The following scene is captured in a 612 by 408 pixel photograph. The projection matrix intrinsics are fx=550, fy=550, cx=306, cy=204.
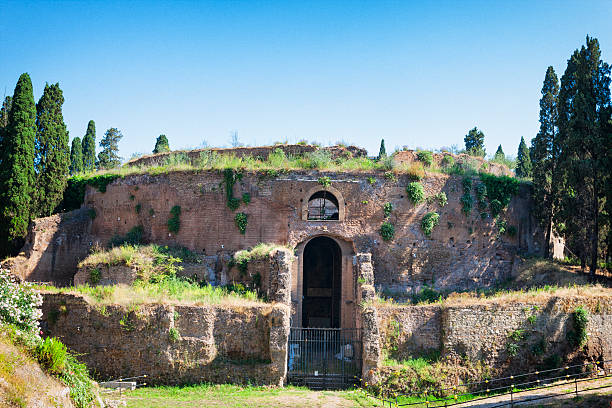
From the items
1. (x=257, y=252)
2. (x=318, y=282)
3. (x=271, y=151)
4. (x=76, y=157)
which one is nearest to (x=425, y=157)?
(x=271, y=151)

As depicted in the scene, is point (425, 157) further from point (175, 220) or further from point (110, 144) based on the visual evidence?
point (110, 144)

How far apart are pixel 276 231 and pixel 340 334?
5.07 m

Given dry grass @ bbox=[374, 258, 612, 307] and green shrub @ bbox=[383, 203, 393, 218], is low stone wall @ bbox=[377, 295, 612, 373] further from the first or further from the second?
green shrub @ bbox=[383, 203, 393, 218]

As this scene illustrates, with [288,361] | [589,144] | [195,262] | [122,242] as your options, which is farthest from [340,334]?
[589,144]

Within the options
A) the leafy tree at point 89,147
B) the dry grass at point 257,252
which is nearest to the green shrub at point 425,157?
the dry grass at point 257,252

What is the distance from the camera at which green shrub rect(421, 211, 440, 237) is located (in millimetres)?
23531

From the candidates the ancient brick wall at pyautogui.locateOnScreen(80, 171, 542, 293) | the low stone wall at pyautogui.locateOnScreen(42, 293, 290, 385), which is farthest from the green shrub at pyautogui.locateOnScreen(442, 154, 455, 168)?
the low stone wall at pyautogui.locateOnScreen(42, 293, 290, 385)

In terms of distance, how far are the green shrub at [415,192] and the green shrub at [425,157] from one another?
2977mm

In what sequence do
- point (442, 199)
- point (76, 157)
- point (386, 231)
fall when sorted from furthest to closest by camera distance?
point (76, 157), point (442, 199), point (386, 231)

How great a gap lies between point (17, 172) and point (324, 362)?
1691 cm

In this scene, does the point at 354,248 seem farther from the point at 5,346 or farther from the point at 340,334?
the point at 5,346

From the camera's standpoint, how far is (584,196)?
2277cm

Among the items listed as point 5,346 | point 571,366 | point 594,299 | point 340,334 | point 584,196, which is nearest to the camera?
point 5,346

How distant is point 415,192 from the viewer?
23.7 meters
